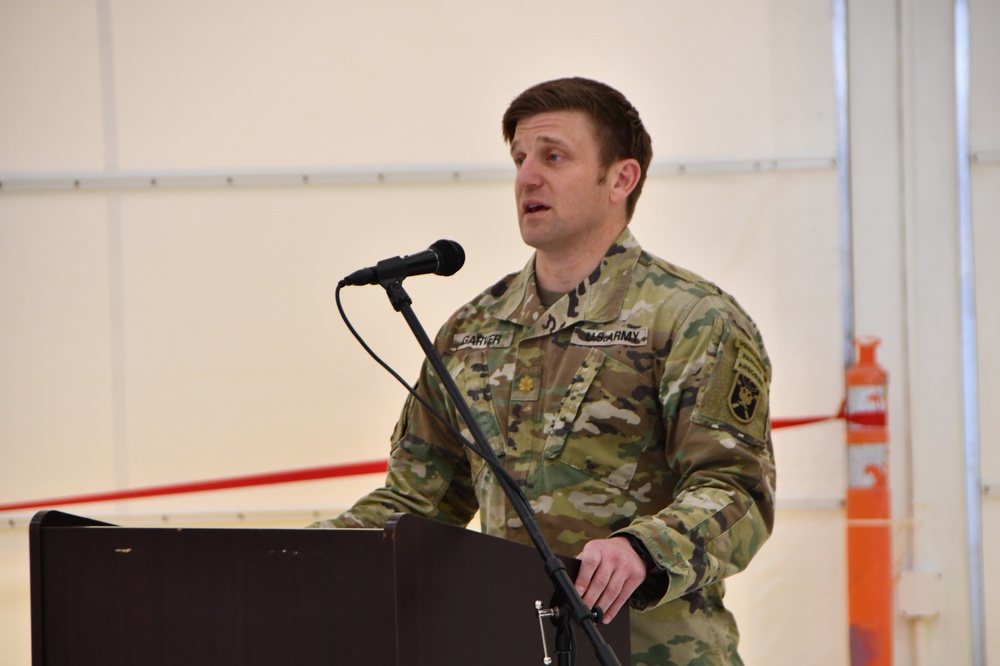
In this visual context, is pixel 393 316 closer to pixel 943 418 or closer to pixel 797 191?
pixel 797 191

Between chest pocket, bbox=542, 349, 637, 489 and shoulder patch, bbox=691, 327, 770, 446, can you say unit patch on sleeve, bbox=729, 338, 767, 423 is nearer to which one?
shoulder patch, bbox=691, 327, 770, 446

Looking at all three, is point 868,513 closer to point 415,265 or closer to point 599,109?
point 599,109

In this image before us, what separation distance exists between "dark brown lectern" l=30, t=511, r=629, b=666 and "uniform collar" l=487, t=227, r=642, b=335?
28.0 inches

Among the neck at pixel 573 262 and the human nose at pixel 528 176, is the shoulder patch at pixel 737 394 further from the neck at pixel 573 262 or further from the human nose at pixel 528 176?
the human nose at pixel 528 176

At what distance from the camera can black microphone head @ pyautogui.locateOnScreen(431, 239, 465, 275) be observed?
143 cm

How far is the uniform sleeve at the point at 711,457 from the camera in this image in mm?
1475

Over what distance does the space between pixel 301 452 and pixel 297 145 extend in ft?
2.91

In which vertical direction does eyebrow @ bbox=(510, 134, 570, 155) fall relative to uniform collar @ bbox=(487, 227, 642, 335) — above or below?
above

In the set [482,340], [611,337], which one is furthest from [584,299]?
[482,340]

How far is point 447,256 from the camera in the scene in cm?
143

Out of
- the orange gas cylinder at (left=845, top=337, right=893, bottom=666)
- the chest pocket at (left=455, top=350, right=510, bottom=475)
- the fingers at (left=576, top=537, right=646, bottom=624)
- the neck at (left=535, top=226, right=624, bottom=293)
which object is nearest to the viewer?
the fingers at (left=576, top=537, right=646, bottom=624)

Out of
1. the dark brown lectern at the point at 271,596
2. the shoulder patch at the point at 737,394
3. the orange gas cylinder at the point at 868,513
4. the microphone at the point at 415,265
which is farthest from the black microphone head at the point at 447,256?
the orange gas cylinder at the point at 868,513

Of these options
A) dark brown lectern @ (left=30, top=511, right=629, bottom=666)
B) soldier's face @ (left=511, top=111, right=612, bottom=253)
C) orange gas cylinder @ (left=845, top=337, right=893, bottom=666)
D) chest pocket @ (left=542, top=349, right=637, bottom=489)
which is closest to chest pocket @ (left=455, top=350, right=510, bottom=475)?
chest pocket @ (left=542, top=349, right=637, bottom=489)

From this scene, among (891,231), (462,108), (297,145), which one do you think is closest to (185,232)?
(297,145)
